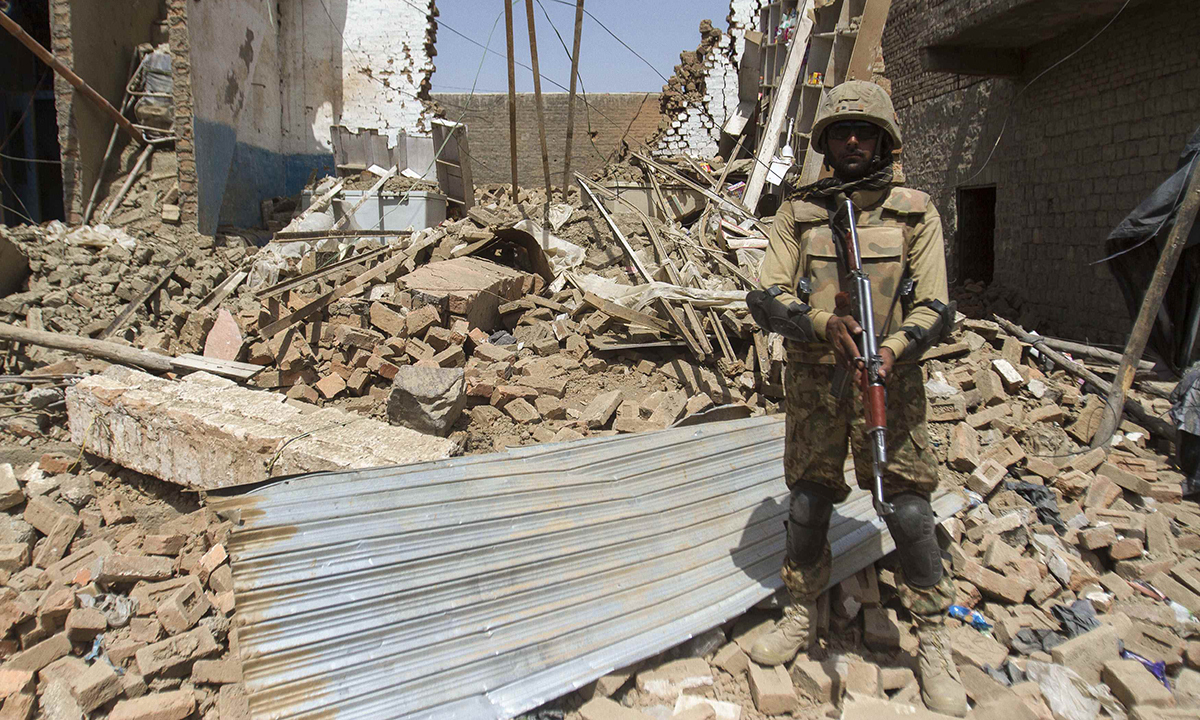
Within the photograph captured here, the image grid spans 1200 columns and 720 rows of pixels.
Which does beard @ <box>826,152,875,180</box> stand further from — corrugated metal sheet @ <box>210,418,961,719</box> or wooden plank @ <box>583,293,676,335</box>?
wooden plank @ <box>583,293,676,335</box>

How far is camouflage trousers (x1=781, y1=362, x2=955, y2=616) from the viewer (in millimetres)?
2516

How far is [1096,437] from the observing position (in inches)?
187

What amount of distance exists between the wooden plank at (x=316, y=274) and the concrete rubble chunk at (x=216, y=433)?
1917mm

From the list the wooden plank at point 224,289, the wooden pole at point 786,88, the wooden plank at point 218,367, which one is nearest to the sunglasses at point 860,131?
the wooden plank at point 218,367

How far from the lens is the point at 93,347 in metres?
5.20

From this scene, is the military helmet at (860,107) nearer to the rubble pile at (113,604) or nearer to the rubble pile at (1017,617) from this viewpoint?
the rubble pile at (1017,617)

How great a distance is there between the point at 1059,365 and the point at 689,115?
514 inches

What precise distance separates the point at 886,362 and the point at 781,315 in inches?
15.5

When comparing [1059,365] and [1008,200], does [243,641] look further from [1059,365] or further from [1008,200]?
[1008,200]

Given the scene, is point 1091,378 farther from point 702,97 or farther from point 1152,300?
point 702,97

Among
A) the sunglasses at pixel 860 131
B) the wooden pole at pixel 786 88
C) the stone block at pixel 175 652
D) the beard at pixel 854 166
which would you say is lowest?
the stone block at pixel 175 652

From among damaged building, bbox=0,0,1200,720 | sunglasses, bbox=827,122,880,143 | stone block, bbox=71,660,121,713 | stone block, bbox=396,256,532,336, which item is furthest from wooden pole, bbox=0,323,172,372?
sunglasses, bbox=827,122,880,143

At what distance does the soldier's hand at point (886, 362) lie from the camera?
2.26m

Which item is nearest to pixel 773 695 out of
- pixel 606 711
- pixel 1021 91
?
pixel 606 711
